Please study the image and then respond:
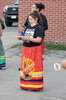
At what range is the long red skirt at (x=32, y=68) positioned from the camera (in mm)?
6977

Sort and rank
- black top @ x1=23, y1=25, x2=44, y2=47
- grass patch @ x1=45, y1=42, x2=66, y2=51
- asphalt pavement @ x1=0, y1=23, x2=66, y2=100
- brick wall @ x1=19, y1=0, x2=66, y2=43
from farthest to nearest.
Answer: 1. brick wall @ x1=19, y1=0, x2=66, y2=43
2. grass patch @ x1=45, y1=42, x2=66, y2=51
3. black top @ x1=23, y1=25, x2=44, y2=47
4. asphalt pavement @ x1=0, y1=23, x2=66, y2=100

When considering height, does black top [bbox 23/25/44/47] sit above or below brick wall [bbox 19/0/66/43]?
above

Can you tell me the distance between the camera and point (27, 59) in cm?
700

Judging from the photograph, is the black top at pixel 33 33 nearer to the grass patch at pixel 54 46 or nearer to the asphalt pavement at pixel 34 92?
the asphalt pavement at pixel 34 92

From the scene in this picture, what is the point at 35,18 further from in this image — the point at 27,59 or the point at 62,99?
the point at 62,99

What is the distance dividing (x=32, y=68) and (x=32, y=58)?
21 cm

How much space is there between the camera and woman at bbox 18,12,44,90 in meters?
6.92

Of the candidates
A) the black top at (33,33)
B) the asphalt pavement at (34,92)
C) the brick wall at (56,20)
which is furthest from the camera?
the brick wall at (56,20)


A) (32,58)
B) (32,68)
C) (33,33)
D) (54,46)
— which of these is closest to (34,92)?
(32,68)

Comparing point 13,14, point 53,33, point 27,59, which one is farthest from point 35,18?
point 13,14

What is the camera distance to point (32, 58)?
698cm

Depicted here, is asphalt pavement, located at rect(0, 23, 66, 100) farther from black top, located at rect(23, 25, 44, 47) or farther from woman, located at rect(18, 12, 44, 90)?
black top, located at rect(23, 25, 44, 47)

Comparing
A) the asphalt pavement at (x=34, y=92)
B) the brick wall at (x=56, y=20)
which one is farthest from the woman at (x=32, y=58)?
the brick wall at (x=56, y=20)

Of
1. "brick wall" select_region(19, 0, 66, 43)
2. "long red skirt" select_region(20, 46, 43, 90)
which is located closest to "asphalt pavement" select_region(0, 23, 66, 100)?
"long red skirt" select_region(20, 46, 43, 90)
